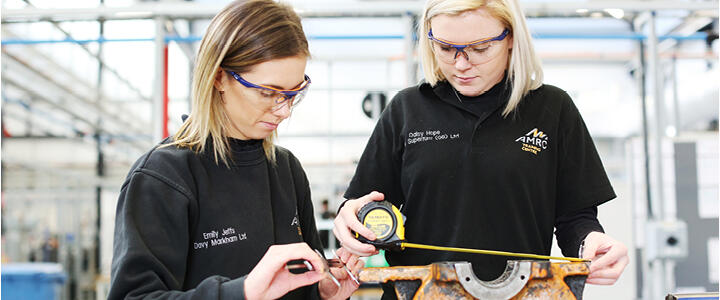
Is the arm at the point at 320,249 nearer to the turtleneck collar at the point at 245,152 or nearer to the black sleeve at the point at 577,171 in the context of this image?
the turtleneck collar at the point at 245,152

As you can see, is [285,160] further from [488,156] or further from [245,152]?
[488,156]

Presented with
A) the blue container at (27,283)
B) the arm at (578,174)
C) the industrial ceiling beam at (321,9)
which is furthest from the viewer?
the blue container at (27,283)

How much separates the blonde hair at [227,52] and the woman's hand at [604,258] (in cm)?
74

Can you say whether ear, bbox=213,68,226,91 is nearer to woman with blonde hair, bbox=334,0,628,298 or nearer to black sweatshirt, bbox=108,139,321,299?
black sweatshirt, bbox=108,139,321,299

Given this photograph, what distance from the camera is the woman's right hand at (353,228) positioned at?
117cm

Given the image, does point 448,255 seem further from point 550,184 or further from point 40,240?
point 40,240

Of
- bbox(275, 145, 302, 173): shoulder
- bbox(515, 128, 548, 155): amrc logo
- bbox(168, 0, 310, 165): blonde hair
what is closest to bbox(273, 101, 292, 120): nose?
bbox(168, 0, 310, 165): blonde hair

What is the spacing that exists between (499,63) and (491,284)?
0.57 metres

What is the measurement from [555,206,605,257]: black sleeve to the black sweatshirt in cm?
61

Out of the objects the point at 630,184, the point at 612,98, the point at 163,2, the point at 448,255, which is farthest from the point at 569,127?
the point at 612,98

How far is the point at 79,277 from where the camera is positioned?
7.04 m

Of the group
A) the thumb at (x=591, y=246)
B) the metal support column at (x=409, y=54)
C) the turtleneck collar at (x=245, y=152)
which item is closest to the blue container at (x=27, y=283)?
the metal support column at (x=409, y=54)

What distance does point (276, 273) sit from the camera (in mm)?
Result: 1049

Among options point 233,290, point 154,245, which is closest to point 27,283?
point 154,245
